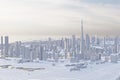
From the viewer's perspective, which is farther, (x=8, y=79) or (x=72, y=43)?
(x=72, y=43)

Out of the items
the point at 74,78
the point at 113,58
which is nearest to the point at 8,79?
the point at 74,78

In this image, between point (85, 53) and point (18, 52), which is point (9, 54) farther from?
point (85, 53)

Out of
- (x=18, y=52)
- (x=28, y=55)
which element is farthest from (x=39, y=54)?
(x=18, y=52)

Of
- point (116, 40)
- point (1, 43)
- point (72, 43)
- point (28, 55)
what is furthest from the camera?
point (116, 40)

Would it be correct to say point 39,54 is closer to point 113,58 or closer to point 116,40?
point 113,58

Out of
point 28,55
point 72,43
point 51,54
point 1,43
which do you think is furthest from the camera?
point 72,43

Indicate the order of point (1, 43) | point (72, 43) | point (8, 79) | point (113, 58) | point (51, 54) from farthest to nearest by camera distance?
point (72, 43)
point (1, 43)
point (51, 54)
point (113, 58)
point (8, 79)

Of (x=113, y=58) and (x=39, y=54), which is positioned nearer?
(x=113, y=58)

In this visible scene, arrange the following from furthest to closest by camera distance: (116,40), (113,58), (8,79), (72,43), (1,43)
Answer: (116,40), (72,43), (1,43), (113,58), (8,79)

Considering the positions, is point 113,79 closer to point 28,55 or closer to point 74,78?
point 74,78
